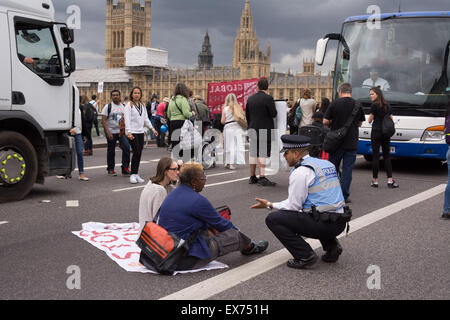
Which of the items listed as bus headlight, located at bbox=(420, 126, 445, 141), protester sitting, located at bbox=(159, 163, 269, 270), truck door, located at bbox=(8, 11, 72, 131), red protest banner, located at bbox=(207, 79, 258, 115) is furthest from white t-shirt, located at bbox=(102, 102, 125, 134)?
protester sitting, located at bbox=(159, 163, 269, 270)

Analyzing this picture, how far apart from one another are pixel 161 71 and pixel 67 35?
124138 millimetres

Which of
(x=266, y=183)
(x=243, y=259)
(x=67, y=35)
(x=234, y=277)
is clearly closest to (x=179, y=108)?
(x=266, y=183)

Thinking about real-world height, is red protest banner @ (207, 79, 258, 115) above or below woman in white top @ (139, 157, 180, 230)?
above

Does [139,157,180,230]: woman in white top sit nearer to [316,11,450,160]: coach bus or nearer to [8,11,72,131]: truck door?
[8,11,72,131]: truck door

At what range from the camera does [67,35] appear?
9125 millimetres

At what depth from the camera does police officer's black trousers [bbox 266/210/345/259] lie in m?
5.09

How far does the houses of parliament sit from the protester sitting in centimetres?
8988

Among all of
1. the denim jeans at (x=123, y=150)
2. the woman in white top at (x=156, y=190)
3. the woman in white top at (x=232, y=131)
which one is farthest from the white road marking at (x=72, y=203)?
the woman in white top at (x=232, y=131)

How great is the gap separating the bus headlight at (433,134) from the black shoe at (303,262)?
8.05m

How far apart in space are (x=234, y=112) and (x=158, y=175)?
24.0ft

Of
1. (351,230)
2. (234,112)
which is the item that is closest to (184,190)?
(351,230)

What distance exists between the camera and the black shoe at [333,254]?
210 inches

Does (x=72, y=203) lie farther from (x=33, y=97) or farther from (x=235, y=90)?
(x=235, y=90)
